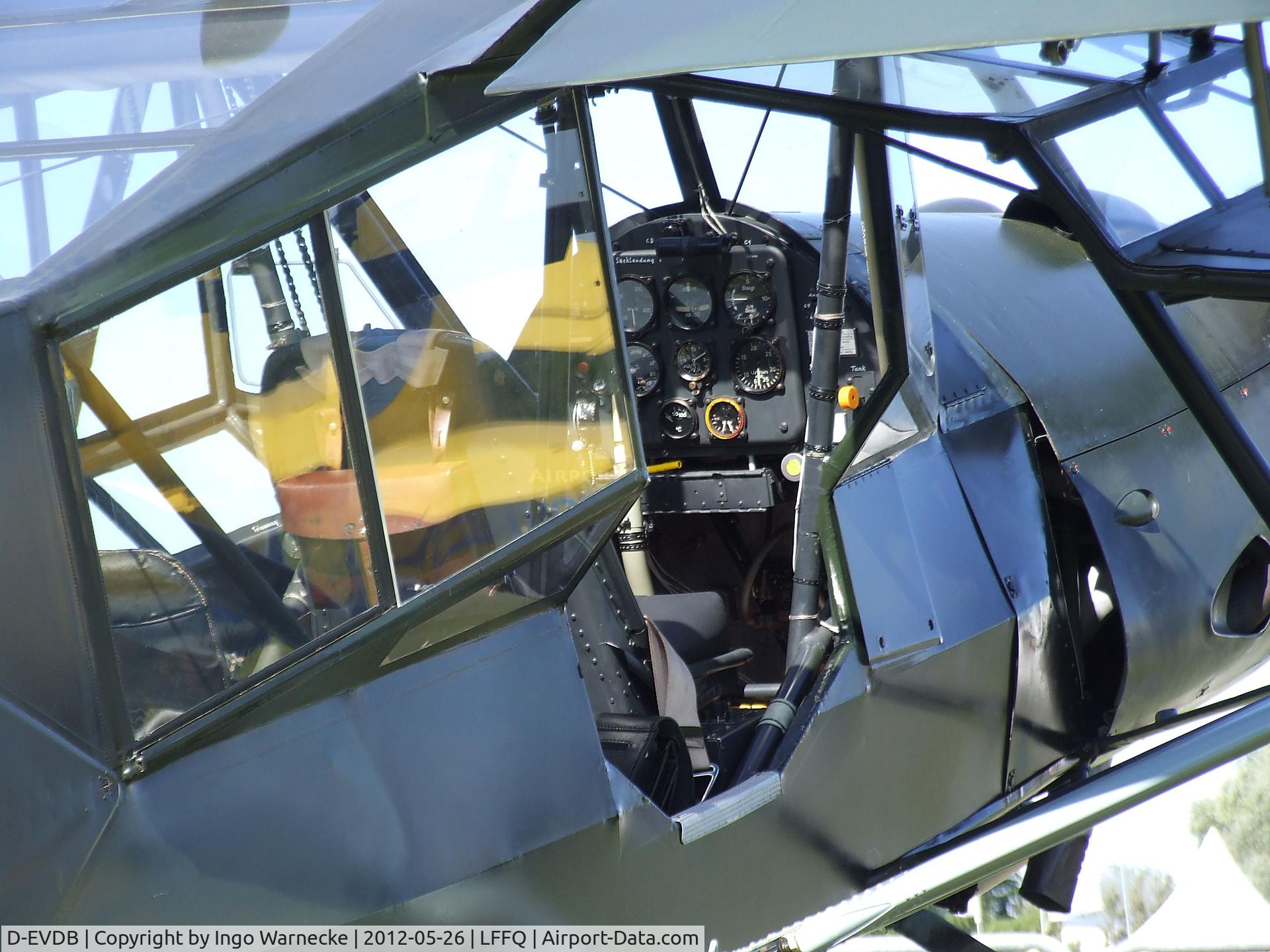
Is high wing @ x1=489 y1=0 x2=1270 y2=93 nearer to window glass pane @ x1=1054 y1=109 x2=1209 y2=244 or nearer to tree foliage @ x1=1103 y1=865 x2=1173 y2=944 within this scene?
window glass pane @ x1=1054 y1=109 x2=1209 y2=244

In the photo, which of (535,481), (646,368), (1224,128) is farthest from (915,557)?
(646,368)

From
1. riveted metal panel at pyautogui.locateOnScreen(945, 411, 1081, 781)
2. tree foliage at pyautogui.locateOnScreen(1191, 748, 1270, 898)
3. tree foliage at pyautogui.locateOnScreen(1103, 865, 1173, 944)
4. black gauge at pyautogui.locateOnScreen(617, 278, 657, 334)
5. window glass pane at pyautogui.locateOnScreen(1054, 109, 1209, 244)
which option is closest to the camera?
window glass pane at pyautogui.locateOnScreen(1054, 109, 1209, 244)

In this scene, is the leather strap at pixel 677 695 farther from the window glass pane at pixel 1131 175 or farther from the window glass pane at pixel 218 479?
the window glass pane at pixel 1131 175

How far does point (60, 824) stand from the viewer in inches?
71.7

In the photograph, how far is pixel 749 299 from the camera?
188 inches

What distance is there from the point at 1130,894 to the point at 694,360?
24589 mm

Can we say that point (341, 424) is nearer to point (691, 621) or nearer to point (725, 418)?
point (691, 621)

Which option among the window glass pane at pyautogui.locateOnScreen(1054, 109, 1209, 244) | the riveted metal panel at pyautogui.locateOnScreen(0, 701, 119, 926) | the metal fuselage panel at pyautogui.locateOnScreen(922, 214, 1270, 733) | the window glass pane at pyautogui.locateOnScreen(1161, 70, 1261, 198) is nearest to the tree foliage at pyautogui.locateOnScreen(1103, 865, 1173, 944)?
the metal fuselage panel at pyautogui.locateOnScreen(922, 214, 1270, 733)

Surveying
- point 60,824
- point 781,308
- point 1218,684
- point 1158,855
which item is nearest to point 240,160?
point 60,824

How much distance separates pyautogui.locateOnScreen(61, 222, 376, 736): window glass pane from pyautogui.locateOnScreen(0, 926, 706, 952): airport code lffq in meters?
0.30

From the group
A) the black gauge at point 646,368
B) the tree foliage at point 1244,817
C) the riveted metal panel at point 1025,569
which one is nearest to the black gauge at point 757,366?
the black gauge at point 646,368

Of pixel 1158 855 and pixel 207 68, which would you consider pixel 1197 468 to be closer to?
pixel 207 68

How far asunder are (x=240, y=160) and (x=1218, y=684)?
3.87 m

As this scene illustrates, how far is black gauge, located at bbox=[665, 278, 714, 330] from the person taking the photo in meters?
4.87
